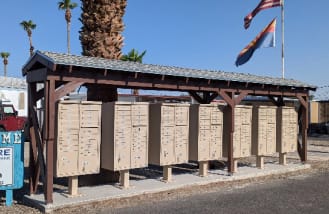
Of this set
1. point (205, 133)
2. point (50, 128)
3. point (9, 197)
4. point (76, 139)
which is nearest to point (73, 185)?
point (76, 139)

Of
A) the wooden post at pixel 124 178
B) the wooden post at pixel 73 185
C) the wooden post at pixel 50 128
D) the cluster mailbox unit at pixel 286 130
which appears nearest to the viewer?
the wooden post at pixel 50 128

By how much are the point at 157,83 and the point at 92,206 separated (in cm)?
347

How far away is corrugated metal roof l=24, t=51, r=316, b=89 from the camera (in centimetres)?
858

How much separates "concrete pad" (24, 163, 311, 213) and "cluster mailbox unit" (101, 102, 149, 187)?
20.6 inches

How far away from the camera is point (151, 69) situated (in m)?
10.1

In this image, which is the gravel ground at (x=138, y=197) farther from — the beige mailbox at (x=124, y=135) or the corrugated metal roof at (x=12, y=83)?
the corrugated metal roof at (x=12, y=83)

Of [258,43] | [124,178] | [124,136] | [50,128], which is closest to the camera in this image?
[50,128]

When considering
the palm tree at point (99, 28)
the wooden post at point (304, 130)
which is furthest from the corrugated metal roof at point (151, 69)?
the palm tree at point (99, 28)

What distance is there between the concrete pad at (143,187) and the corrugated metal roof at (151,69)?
2793 mm

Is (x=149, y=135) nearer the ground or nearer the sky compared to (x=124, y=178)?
nearer the sky

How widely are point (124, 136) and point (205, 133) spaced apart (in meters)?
2.79

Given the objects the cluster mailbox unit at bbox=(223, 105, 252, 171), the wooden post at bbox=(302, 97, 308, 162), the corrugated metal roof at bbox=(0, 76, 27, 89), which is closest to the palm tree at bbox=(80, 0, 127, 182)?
the cluster mailbox unit at bbox=(223, 105, 252, 171)

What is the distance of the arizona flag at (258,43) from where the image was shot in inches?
757

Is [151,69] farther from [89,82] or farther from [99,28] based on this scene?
[99,28]
